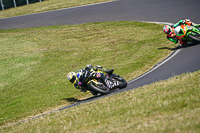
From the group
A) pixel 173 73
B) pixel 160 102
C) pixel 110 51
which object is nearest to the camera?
pixel 160 102

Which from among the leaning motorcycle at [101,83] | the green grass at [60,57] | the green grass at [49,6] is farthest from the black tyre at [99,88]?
the green grass at [49,6]

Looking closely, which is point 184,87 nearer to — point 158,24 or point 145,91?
point 145,91

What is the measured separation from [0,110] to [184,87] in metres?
7.48

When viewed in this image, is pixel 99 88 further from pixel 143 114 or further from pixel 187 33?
pixel 187 33

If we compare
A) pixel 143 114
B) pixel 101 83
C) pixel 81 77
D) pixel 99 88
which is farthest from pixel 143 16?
pixel 143 114

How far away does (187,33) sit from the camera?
13172 mm

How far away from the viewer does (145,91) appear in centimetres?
824

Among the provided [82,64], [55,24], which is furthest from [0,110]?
[55,24]

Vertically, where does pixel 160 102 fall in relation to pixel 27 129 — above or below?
above

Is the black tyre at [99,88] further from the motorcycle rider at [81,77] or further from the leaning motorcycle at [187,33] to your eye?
the leaning motorcycle at [187,33]

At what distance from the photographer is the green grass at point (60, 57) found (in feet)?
40.0

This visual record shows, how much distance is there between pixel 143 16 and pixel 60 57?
7.94 meters

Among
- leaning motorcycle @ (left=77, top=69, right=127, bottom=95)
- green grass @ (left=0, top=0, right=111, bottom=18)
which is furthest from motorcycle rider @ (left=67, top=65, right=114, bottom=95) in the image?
green grass @ (left=0, top=0, right=111, bottom=18)

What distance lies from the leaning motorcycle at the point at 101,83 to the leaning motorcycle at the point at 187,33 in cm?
451
